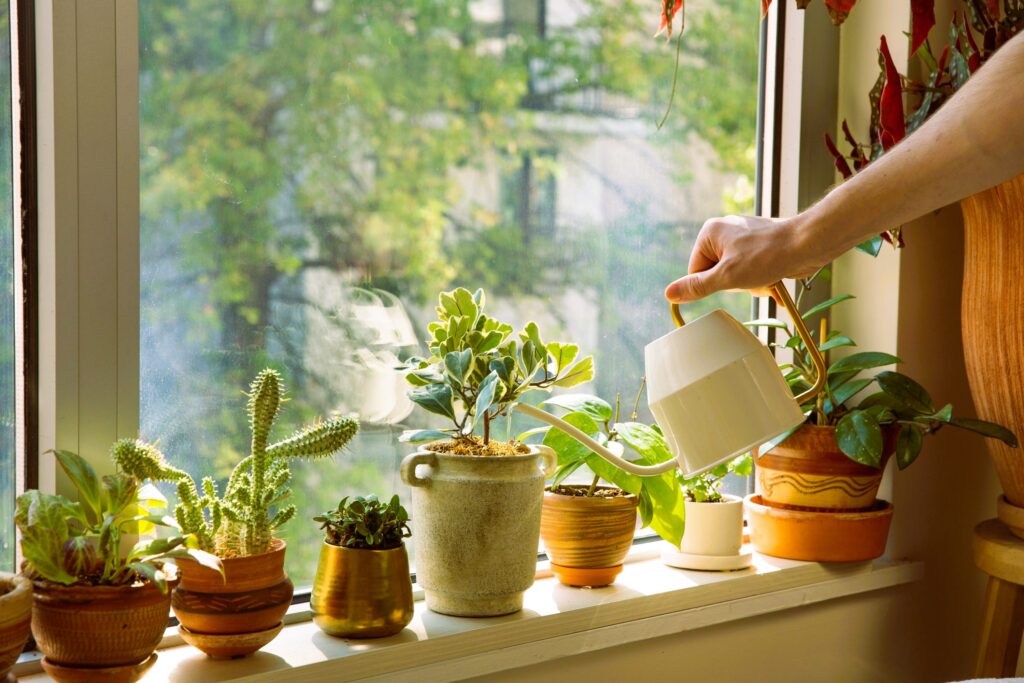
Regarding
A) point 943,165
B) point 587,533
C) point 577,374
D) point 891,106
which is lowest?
point 587,533

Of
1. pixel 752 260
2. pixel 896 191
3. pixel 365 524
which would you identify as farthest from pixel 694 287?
pixel 365 524

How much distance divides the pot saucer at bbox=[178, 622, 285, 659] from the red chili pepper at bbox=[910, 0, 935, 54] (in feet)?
3.78

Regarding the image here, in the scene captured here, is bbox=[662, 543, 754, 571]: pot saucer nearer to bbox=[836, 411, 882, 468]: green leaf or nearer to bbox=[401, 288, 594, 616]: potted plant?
bbox=[836, 411, 882, 468]: green leaf

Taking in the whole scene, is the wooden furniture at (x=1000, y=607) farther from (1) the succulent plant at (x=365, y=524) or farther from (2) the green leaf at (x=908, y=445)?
(1) the succulent plant at (x=365, y=524)

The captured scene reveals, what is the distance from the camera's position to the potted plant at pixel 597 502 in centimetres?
137

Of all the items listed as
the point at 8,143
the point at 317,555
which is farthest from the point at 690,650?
the point at 8,143

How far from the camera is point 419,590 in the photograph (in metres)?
1.36

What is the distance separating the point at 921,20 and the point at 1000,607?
33.1 inches

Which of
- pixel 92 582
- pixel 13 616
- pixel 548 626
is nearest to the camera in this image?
pixel 13 616

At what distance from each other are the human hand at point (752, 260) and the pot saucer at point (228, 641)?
1.87 ft

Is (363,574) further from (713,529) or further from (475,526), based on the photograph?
(713,529)

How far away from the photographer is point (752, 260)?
1089 millimetres

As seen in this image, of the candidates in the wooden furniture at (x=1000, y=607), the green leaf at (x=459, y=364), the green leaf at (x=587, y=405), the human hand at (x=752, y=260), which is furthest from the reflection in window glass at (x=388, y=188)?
the wooden furniture at (x=1000, y=607)

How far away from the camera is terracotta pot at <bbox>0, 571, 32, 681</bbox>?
893mm
